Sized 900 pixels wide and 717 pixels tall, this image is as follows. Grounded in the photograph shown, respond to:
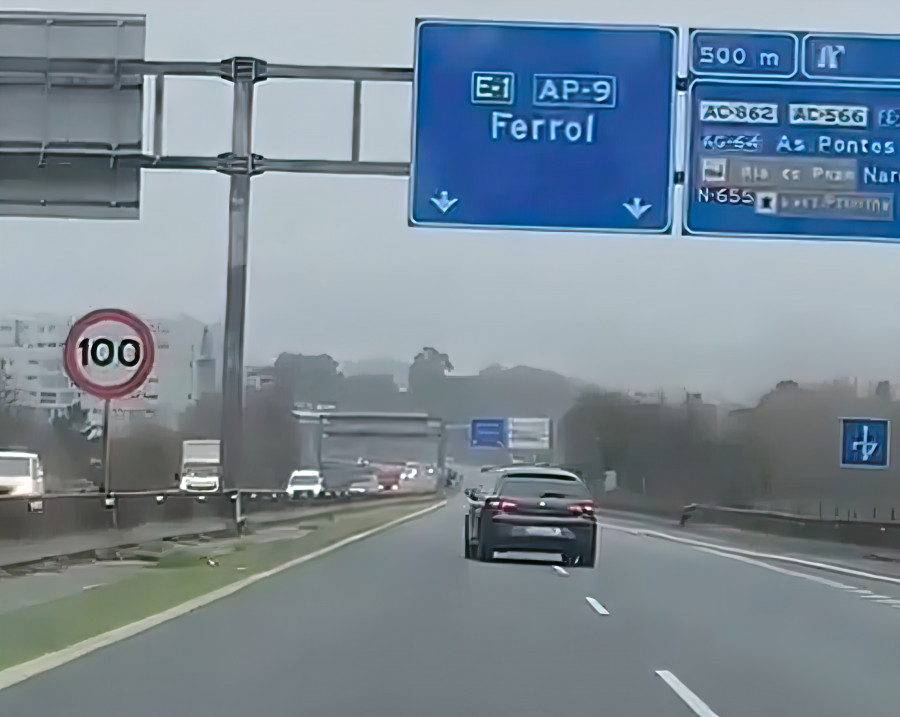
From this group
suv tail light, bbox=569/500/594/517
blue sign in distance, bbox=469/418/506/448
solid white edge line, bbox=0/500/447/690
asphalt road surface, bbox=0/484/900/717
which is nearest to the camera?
asphalt road surface, bbox=0/484/900/717

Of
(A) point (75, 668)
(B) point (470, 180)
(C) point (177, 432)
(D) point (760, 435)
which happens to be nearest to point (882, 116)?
(B) point (470, 180)

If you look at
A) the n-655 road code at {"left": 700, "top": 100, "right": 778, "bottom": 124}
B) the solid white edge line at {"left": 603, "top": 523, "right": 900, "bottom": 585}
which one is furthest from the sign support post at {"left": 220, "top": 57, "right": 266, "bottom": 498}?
the solid white edge line at {"left": 603, "top": 523, "right": 900, "bottom": 585}

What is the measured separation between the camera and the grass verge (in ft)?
43.0

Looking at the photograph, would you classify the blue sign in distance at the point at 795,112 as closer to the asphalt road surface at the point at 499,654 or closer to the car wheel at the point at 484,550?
the asphalt road surface at the point at 499,654

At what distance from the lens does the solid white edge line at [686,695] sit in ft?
32.1

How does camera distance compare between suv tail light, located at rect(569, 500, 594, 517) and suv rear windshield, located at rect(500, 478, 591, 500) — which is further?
suv rear windshield, located at rect(500, 478, 591, 500)

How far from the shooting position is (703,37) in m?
19.1

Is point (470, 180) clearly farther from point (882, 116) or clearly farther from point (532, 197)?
point (882, 116)

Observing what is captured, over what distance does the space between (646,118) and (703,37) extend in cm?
130

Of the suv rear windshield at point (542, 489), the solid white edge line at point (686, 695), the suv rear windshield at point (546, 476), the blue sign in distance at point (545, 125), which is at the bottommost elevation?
the solid white edge line at point (686, 695)

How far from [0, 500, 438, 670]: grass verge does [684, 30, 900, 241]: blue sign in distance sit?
8194mm

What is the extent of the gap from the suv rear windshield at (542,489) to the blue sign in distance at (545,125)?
28.4ft

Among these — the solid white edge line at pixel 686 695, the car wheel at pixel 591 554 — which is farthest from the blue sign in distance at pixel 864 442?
the solid white edge line at pixel 686 695

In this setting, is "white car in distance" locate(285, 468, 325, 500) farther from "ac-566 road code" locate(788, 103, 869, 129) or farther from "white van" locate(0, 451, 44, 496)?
"ac-566 road code" locate(788, 103, 869, 129)
